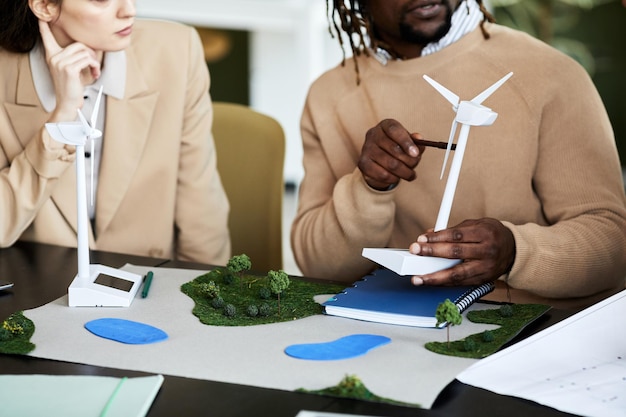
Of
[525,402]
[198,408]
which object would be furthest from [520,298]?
[198,408]

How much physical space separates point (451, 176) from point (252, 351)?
41 cm

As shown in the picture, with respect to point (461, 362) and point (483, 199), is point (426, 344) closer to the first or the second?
point (461, 362)

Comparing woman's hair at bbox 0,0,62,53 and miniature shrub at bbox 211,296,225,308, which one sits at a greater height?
woman's hair at bbox 0,0,62,53

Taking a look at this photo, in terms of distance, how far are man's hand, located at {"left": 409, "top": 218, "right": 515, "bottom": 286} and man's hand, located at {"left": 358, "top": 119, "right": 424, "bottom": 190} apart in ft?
0.49

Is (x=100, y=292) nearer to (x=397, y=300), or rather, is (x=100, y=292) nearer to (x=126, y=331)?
(x=126, y=331)

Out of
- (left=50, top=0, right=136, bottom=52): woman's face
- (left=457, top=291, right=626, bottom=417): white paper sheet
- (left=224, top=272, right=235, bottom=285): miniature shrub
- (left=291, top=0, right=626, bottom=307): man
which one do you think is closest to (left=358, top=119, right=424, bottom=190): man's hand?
(left=291, top=0, right=626, bottom=307): man

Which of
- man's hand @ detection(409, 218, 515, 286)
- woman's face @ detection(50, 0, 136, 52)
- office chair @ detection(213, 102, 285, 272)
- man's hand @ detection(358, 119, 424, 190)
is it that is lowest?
office chair @ detection(213, 102, 285, 272)

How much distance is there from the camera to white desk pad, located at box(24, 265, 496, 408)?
3.34ft

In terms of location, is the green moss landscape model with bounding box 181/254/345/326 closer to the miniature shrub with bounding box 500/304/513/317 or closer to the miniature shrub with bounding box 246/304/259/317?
the miniature shrub with bounding box 246/304/259/317

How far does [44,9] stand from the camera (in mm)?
1740

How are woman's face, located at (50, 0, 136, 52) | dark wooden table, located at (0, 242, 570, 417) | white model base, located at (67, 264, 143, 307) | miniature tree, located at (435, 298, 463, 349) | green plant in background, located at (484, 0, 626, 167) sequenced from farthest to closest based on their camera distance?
green plant in background, located at (484, 0, 626, 167) → woman's face, located at (50, 0, 136, 52) → white model base, located at (67, 264, 143, 307) → miniature tree, located at (435, 298, 463, 349) → dark wooden table, located at (0, 242, 570, 417)

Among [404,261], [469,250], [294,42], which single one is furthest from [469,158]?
[294,42]

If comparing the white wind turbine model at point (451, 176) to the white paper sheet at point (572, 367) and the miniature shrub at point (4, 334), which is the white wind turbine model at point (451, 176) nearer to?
the white paper sheet at point (572, 367)

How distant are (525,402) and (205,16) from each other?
3861mm
